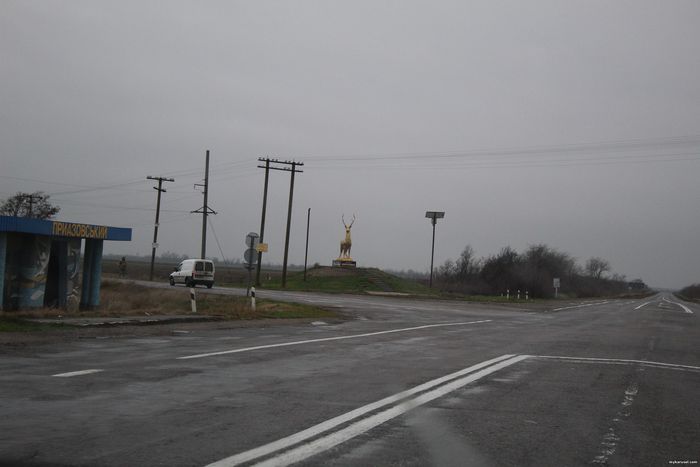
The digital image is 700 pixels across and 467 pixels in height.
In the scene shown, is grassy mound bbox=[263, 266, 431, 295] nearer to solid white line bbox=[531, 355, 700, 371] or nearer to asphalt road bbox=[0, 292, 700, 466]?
solid white line bbox=[531, 355, 700, 371]

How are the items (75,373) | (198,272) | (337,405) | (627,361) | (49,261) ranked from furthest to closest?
(198,272) → (49,261) → (627,361) → (75,373) → (337,405)

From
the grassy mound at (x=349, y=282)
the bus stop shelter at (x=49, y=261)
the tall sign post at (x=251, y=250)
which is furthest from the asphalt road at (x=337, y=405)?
the grassy mound at (x=349, y=282)

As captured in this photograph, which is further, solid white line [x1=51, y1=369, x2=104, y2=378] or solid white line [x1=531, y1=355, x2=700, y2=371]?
solid white line [x1=531, y1=355, x2=700, y2=371]

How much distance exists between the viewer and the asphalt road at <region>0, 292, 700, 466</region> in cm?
568

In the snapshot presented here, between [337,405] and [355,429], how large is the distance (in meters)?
1.19

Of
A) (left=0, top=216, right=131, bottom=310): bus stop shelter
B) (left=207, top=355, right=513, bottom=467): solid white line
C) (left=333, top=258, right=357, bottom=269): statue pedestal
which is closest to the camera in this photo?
(left=207, top=355, right=513, bottom=467): solid white line

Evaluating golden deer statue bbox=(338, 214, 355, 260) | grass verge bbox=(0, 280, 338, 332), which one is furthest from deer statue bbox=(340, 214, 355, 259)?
grass verge bbox=(0, 280, 338, 332)

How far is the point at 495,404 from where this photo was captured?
810 cm

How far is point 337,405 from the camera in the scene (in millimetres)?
7699

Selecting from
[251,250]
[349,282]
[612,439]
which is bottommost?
[612,439]

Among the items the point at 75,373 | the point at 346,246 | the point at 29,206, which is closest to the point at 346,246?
the point at 346,246

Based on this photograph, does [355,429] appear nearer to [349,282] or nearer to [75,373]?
[75,373]

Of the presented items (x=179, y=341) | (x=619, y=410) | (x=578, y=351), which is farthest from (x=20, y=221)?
(x=619, y=410)

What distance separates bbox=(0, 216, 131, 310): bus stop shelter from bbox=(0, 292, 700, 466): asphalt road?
6.87 m
